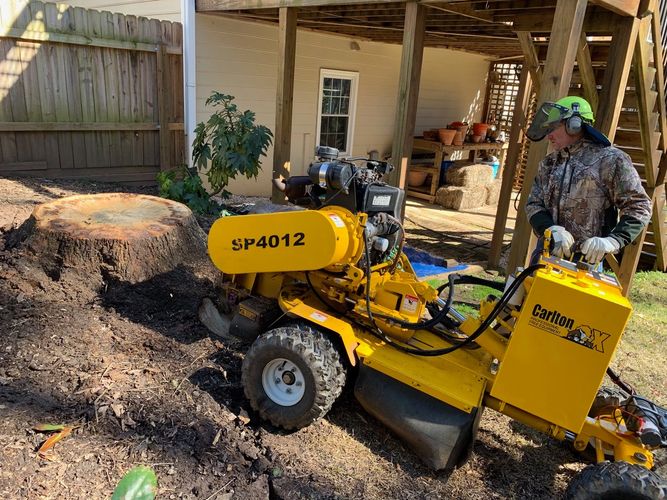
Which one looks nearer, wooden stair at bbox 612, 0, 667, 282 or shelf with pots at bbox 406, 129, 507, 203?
wooden stair at bbox 612, 0, 667, 282

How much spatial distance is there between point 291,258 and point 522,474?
1.68 m

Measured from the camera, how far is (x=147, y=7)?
8.92 m

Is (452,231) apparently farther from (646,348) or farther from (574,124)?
(574,124)

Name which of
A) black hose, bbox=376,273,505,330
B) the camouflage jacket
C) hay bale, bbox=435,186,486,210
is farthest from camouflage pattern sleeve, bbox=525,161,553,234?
hay bale, bbox=435,186,486,210

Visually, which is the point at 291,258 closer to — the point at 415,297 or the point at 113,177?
the point at 415,297

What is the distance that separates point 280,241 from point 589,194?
6.01ft

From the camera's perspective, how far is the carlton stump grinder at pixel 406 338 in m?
2.15

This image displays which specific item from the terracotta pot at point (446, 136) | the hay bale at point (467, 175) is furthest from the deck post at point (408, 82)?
the terracotta pot at point (446, 136)

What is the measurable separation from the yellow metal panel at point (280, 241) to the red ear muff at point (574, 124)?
137cm

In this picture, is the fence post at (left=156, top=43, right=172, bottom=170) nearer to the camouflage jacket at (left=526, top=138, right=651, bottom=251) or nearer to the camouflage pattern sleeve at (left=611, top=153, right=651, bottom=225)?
the camouflage jacket at (left=526, top=138, right=651, bottom=251)

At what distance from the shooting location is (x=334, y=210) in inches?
113

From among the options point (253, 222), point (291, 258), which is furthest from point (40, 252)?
point (291, 258)

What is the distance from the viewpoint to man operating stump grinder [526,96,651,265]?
278cm

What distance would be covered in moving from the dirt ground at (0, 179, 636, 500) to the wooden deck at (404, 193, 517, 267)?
389 centimetres
